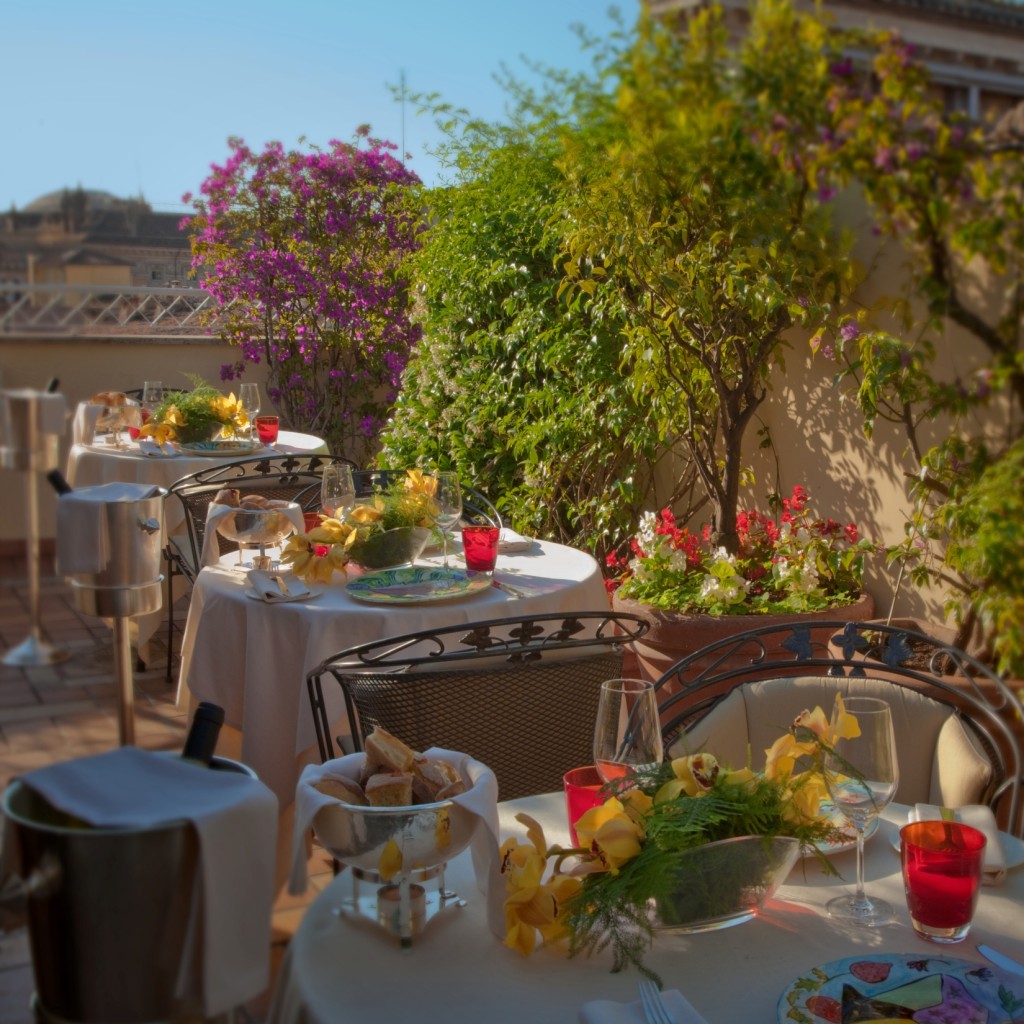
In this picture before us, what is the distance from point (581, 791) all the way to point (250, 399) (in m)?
2.51

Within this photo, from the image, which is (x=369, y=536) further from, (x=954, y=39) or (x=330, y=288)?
(x=954, y=39)

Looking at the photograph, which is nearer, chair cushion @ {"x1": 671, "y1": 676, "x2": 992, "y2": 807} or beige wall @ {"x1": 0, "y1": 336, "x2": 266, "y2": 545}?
beige wall @ {"x1": 0, "y1": 336, "x2": 266, "y2": 545}

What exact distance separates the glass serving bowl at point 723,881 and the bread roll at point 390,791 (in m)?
0.26

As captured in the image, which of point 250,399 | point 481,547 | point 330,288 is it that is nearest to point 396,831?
point 481,547

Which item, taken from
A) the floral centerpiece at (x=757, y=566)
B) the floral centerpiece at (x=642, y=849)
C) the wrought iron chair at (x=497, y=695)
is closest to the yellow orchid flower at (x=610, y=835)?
the floral centerpiece at (x=642, y=849)

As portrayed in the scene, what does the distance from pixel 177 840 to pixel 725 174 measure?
1.85ft

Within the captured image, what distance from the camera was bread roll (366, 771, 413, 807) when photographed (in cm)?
111

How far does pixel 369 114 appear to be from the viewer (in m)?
0.90

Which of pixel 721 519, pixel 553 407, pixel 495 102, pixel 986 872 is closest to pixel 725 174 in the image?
pixel 495 102

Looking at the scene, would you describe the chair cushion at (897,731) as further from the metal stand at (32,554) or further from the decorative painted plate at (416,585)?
the metal stand at (32,554)

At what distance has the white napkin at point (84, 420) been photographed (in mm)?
795

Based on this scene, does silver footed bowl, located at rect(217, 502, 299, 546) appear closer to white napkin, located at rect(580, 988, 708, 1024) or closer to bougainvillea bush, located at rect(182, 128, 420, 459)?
bougainvillea bush, located at rect(182, 128, 420, 459)

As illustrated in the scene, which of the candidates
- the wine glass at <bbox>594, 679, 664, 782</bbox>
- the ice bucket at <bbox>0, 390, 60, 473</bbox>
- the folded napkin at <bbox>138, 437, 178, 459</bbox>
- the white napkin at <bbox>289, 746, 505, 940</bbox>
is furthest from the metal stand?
the folded napkin at <bbox>138, 437, 178, 459</bbox>

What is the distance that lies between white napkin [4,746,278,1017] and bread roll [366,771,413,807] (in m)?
0.37
